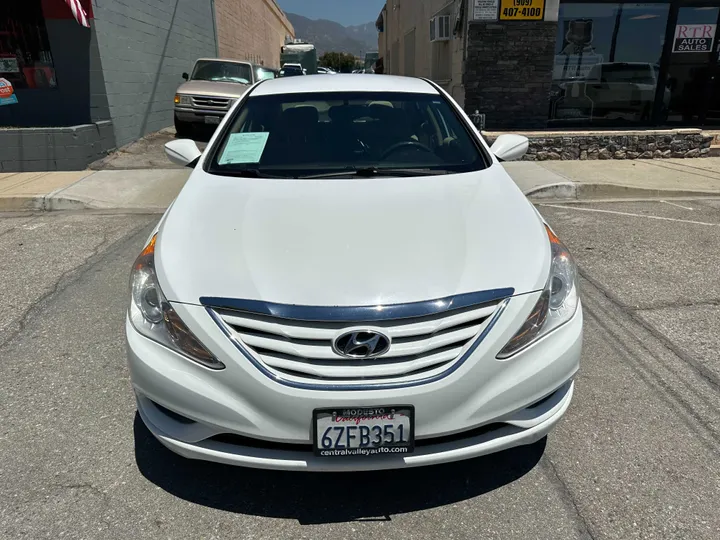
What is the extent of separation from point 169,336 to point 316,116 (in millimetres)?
1907

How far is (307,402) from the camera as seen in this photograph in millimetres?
1858

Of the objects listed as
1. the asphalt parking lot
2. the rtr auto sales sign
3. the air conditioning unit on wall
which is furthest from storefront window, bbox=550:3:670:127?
the asphalt parking lot

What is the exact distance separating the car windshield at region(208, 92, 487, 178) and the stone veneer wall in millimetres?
6141

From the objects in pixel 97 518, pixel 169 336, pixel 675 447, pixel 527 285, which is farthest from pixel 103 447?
pixel 675 447

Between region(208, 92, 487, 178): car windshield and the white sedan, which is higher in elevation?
region(208, 92, 487, 178): car windshield

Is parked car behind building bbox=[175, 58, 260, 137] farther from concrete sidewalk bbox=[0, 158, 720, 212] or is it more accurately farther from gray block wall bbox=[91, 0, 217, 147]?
concrete sidewalk bbox=[0, 158, 720, 212]

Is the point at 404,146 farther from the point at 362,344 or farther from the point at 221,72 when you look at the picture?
the point at 221,72

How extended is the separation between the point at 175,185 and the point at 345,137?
17.6ft

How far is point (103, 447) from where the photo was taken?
8.31 ft

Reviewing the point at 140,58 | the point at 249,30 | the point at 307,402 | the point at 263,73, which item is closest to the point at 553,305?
the point at 307,402

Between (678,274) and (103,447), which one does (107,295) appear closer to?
(103,447)

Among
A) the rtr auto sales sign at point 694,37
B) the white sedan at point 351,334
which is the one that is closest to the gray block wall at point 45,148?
the white sedan at point 351,334

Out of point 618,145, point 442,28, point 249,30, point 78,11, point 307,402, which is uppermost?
point 249,30

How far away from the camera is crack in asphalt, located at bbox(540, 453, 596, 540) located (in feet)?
6.81
